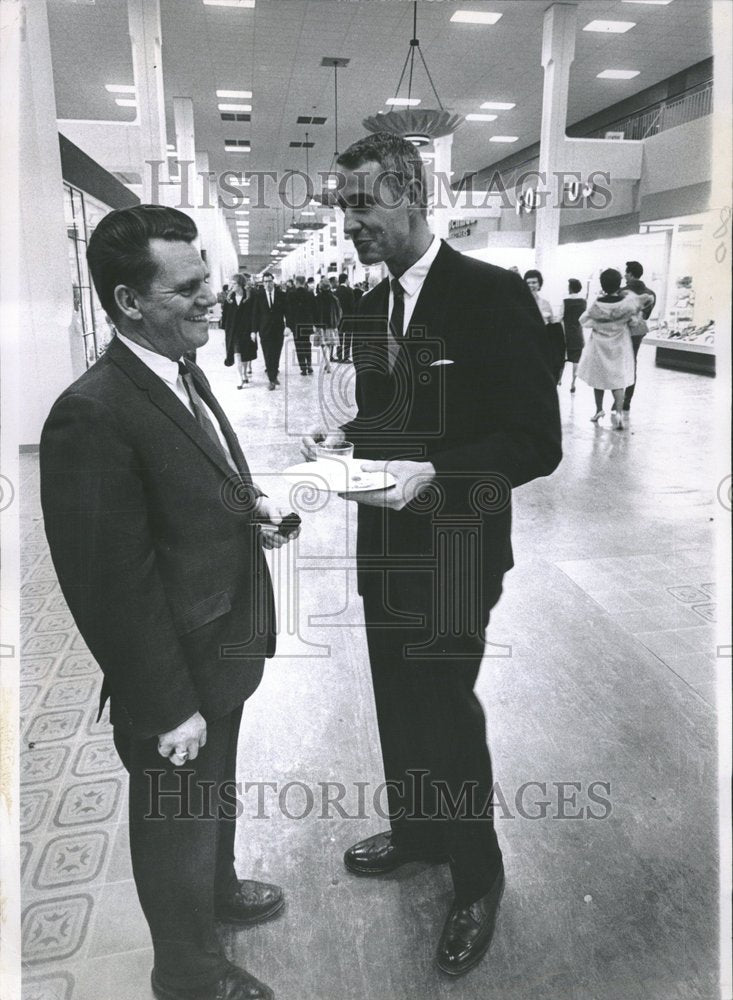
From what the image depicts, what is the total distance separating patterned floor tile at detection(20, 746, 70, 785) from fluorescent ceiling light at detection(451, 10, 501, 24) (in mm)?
2242

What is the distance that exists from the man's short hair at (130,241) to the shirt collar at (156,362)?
97mm

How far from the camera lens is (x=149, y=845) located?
4.33 ft

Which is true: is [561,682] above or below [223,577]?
below

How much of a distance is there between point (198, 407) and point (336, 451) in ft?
0.86

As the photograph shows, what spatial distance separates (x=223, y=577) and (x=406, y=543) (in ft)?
1.33

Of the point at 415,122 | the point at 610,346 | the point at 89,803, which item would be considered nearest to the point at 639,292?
the point at 610,346

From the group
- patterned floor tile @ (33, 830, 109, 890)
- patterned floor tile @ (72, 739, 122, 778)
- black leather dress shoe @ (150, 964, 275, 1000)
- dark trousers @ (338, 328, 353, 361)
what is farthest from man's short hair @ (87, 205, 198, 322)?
patterned floor tile @ (72, 739, 122, 778)

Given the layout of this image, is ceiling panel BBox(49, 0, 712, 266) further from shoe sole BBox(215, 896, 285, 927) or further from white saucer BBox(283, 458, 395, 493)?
shoe sole BBox(215, 896, 285, 927)

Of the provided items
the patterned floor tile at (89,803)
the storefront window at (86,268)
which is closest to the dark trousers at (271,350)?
the storefront window at (86,268)

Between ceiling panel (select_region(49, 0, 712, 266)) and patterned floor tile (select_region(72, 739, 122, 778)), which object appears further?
patterned floor tile (select_region(72, 739, 122, 778))

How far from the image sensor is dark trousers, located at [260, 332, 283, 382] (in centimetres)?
884

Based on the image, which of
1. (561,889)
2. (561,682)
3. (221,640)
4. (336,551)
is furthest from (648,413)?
(221,640)

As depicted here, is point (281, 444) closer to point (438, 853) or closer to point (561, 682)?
point (561, 682)

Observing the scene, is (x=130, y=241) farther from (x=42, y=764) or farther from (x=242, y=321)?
(x=242, y=321)
